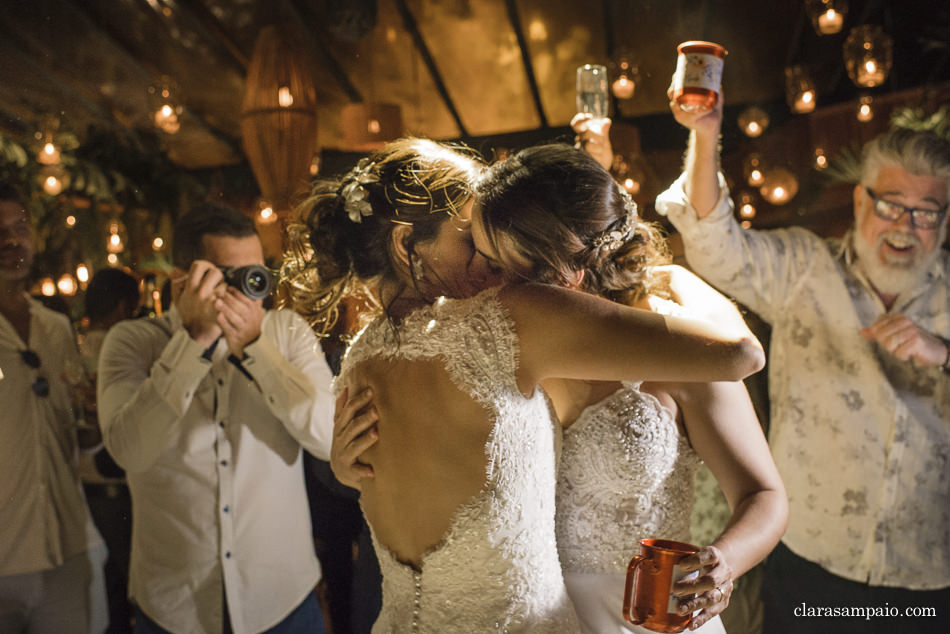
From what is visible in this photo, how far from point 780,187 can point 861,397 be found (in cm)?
68

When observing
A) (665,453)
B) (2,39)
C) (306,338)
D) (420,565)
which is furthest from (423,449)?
(2,39)

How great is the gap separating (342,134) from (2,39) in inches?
39.9

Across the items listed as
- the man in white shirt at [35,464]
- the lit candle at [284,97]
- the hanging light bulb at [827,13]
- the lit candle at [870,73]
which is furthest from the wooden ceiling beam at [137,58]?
the lit candle at [870,73]

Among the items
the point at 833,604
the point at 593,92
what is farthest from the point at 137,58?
the point at 833,604

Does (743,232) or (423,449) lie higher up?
(743,232)

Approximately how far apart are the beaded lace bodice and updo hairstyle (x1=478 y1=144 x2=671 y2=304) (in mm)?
318

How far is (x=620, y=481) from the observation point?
4.77 feet

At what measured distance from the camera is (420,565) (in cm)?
136

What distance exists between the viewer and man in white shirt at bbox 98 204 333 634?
187 centimetres

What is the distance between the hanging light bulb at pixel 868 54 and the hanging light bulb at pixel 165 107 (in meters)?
2.10

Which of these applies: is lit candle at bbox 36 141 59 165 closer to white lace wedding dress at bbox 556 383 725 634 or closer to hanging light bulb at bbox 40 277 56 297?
hanging light bulb at bbox 40 277 56 297

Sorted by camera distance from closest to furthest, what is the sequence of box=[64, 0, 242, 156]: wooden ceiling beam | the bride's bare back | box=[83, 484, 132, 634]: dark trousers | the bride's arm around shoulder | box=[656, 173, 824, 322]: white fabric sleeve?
the bride's arm around shoulder, the bride's bare back, box=[656, 173, 824, 322]: white fabric sleeve, box=[83, 484, 132, 634]: dark trousers, box=[64, 0, 242, 156]: wooden ceiling beam

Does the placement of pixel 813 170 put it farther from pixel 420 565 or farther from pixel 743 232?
pixel 420 565

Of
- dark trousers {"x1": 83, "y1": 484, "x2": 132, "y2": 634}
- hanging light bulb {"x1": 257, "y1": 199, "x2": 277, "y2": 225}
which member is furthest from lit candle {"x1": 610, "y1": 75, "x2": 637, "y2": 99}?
dark trousers {"x1": 83, "y1": 484, "x2": 132, "y2": 634}
